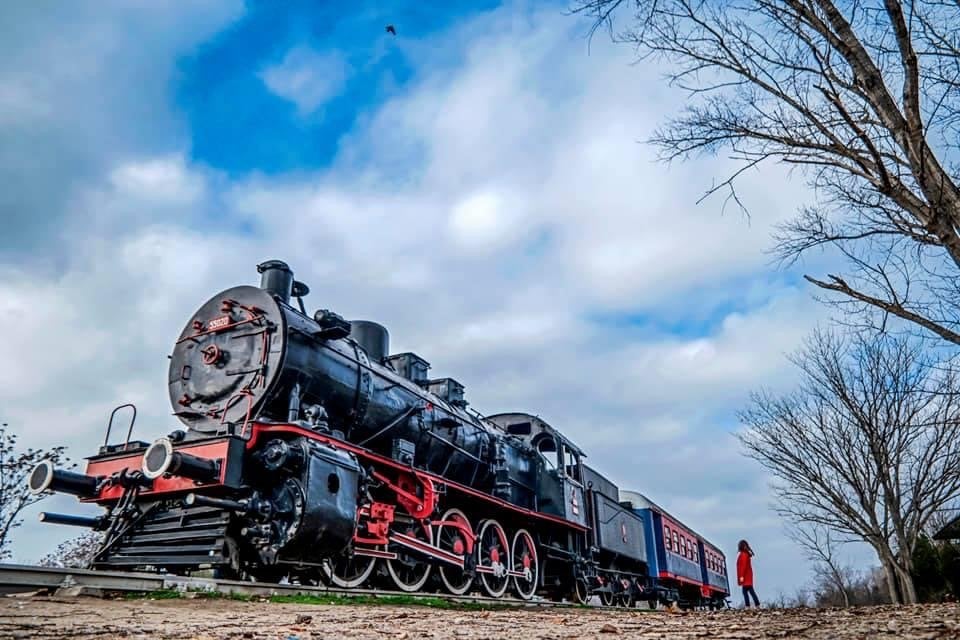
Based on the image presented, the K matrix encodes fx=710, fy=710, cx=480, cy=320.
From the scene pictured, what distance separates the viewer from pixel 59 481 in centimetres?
752

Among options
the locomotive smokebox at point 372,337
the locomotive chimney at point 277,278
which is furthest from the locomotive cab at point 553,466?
the locomotive chimney at point 277,278

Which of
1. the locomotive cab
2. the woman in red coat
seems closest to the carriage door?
the locomotive cab

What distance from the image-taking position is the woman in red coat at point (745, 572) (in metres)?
16.2

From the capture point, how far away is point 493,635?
14.3 ft

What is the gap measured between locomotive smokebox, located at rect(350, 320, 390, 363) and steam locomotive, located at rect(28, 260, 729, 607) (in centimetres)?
3

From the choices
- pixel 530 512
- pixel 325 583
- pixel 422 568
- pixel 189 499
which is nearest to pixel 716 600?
pixel 530 512

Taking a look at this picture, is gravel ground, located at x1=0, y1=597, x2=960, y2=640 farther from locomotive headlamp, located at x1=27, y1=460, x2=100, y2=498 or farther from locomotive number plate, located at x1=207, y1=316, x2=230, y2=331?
locomotive number plate, located at x1=207, y1=316, x2=230, y2=331

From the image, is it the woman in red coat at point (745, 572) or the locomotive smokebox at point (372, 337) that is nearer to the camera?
the locomotive smokebox at point (372, 337)

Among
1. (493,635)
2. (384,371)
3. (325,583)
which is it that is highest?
(384,371)

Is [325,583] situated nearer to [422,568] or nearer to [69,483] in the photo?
[422,568]

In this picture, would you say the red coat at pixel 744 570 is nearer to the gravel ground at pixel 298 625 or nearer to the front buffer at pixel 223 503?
the front buffer at pixel 223 503

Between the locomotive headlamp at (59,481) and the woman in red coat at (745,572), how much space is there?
1376 centimetres

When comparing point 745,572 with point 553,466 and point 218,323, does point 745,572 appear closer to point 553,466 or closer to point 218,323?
point 553,466

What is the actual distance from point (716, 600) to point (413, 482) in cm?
2343
